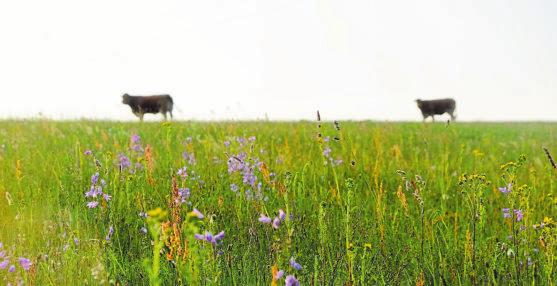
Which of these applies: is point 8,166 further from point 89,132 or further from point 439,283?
point 439,283

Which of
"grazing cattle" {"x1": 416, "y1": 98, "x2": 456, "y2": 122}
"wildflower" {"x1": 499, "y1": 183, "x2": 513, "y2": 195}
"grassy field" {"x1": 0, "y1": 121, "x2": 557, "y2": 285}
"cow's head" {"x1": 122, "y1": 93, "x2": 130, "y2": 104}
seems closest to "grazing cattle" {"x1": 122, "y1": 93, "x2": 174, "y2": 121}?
"cow's head" {"x1": 122, "y1": 93, "x2": 130, "y2": 104}

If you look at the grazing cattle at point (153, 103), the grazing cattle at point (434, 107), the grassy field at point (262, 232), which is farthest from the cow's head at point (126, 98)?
the grassy field at point (262, 232)

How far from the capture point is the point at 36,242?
9.88 ft

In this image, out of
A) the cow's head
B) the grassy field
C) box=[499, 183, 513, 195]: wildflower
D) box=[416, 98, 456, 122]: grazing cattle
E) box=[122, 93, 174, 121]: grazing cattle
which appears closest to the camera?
the grassy field

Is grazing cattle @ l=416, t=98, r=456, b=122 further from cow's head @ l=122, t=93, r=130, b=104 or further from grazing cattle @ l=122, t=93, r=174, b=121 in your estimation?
cow's head @ l=122, t=93, r=130, b=104

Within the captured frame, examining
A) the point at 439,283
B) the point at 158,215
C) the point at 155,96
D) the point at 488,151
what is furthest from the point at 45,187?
the point at 155,96

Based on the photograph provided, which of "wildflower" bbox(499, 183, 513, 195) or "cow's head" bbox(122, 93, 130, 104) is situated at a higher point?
"cow's head" bbox(122, 93, 130, 104)

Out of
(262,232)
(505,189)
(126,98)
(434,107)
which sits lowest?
(262,232)

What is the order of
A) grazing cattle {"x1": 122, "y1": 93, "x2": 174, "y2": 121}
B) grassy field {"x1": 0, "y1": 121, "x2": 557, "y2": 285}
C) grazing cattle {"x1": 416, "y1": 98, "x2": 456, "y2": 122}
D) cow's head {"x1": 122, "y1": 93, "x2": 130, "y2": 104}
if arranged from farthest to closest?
grazing cattle {"x1": 416, "y1": 98, "x2": 456, "y2": 122} < cow's head {"x1": 122, "y1": 93, "x2": 130, "y2": 104} < grazing cattle {"x1": 122, "y1": 93, "x2": 174, "y2": 121} < grassy field {"x1": 0, "y1": 121, "x2": 557, "y2": 285}

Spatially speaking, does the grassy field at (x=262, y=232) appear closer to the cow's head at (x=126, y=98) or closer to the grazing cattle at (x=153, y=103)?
the grazing cattle at (x=153, y=103)

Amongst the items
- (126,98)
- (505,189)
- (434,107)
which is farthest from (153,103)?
(505,189)

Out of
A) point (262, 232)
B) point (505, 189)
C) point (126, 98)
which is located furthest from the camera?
point (126, 98)

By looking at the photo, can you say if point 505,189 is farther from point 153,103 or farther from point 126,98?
point 126,98

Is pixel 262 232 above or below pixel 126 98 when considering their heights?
below
